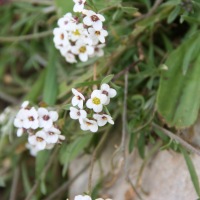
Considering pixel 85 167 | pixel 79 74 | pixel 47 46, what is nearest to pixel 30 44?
pixel 47 46

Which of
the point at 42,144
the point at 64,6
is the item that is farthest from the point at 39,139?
the point at 64,6

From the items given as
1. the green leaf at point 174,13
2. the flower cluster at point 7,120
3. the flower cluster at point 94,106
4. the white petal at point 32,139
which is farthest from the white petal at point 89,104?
the flower cluster at point 7,120

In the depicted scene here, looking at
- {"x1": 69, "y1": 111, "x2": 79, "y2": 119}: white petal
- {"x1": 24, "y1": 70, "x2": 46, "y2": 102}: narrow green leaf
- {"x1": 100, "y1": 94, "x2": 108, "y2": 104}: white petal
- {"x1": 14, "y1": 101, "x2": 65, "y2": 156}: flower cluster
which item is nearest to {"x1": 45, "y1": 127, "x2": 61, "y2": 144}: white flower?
{"x1": 14, "y1": 101, "x2": 65, "y2": 156}: flower cluster

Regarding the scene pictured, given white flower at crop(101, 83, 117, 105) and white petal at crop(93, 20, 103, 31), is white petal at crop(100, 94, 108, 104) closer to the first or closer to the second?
white flower at crop(101, 83, 117, 105)

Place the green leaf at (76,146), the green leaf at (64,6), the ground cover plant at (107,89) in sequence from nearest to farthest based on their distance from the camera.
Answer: the ground cover plant at (107,89) < the green leaf at (76,146) < the green leaf at (64,6)

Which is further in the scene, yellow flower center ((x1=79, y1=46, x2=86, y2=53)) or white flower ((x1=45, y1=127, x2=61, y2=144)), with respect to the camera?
yellow flower center ((x1=79, y1=46, x2=86, y2=53))

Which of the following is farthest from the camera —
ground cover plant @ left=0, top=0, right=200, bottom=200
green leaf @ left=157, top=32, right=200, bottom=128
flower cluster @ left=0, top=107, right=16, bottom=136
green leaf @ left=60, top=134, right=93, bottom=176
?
flower cluster @ left=0, top=107, right=16, bottom=136

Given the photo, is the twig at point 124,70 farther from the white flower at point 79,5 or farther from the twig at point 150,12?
the white flower at point 79,5
